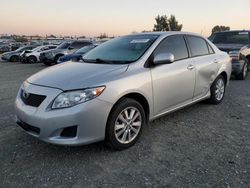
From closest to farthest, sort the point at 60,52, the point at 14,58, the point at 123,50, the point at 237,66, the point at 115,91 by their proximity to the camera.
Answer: the point at 115,91
the point at 123,50
the point at 237,66
the point at 60,52
the point at 14,58

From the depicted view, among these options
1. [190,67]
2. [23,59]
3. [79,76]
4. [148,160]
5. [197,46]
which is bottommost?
[148,160]

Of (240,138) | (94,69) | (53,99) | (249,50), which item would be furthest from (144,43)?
(249,50)

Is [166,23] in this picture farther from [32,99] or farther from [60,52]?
[32,99]

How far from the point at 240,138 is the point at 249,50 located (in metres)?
6.85

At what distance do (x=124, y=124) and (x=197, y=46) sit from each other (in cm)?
239

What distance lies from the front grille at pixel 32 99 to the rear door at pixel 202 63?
2.75m

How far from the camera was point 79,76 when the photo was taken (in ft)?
11.0

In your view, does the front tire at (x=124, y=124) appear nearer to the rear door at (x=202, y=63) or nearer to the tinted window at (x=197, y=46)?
the rear door at (x=202, y=63)

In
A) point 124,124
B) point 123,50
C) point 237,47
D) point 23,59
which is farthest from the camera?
point 23,59

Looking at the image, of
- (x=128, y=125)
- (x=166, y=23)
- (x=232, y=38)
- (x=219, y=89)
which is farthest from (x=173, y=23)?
(x=128, y=125)

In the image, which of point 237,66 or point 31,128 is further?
point 237,66

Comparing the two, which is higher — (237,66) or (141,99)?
(141,99)

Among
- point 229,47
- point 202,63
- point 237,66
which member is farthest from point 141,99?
point 229,47

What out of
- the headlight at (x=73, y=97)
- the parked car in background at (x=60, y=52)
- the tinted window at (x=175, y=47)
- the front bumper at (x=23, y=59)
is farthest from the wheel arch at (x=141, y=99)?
the front bumper at (x=23, y=59)
